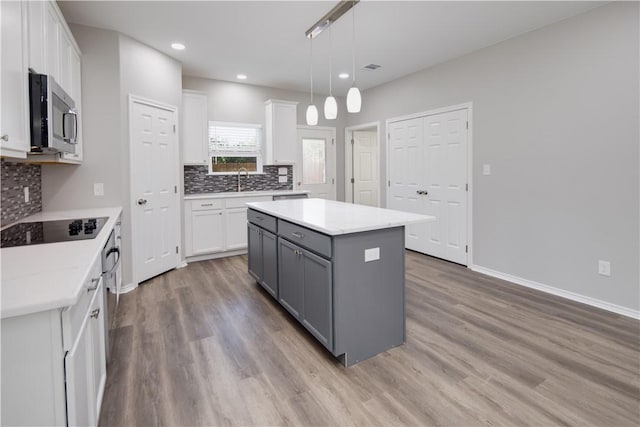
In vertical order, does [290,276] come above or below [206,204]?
below

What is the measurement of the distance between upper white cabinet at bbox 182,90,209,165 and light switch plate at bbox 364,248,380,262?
3376 mm

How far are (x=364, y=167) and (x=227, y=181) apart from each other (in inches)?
110

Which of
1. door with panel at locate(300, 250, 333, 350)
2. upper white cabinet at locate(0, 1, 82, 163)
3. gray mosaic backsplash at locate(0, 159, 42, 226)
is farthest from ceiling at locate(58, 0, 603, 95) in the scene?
door with panel at locate(300, 250, 333, 350)

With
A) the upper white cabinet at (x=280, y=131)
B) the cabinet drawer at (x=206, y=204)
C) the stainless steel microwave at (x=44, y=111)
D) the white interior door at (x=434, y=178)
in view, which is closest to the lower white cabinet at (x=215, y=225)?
the cabinet drawer at (x=206, y=204)

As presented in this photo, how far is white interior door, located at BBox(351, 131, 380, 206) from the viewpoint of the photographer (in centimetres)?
657

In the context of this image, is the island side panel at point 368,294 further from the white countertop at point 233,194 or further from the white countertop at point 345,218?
the white countertop at point 233,194

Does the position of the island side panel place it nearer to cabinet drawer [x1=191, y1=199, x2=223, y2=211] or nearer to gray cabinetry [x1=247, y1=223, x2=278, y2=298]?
gray cabinetry [x1=247, y1=223, x2=278, y2=298]

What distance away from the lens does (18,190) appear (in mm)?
2588

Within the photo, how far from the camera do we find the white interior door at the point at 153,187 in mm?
3592

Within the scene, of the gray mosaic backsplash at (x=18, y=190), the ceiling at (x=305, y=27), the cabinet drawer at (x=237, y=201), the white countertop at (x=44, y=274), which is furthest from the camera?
the cabinet drawer at (x=237, y=201)

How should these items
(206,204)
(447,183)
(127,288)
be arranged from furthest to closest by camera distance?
(206,204) < (447,183) < (127,288)

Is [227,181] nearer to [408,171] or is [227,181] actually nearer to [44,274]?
[408,171]

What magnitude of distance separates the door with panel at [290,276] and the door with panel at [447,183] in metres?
2.35

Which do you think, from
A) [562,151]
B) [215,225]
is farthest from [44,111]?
[562,151]
